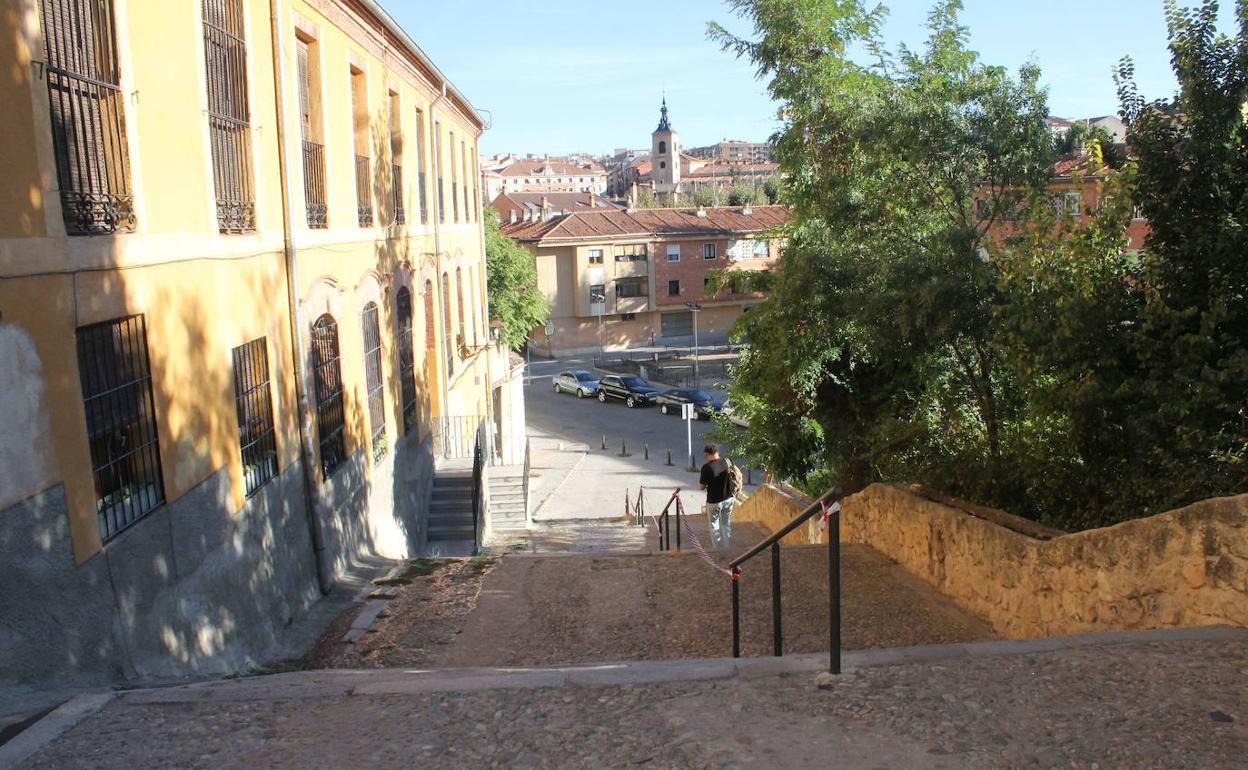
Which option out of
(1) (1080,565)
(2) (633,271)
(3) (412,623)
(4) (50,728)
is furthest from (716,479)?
(2) (633,271)

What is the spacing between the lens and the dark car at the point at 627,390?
1606 inches

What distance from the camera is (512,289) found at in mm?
35406

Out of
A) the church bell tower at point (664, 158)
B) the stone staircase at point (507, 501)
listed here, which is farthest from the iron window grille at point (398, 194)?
the church bell tower at point (664, 158)

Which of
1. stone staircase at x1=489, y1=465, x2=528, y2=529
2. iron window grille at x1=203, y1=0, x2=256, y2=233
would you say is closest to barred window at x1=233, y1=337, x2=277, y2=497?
iron window grille at x1=203, y1=0, x2=256, y2=233

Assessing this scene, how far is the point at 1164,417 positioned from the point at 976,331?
199 cm

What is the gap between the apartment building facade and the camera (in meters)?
53.7

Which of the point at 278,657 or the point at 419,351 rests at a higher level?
the point at 419,351

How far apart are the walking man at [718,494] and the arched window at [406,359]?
4.53m

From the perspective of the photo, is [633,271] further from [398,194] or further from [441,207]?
[398,194]

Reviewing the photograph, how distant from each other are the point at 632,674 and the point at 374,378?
8482 millimetres

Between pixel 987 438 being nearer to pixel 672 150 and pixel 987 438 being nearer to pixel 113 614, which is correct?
pixel 113 614

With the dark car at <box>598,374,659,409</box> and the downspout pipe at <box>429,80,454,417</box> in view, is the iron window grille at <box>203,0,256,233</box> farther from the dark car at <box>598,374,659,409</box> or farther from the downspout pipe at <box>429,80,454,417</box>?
the dark car at <box>598,374,659,409</box>

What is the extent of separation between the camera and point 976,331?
841cm

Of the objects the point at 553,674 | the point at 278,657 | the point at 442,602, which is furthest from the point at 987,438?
the point at 278,657
